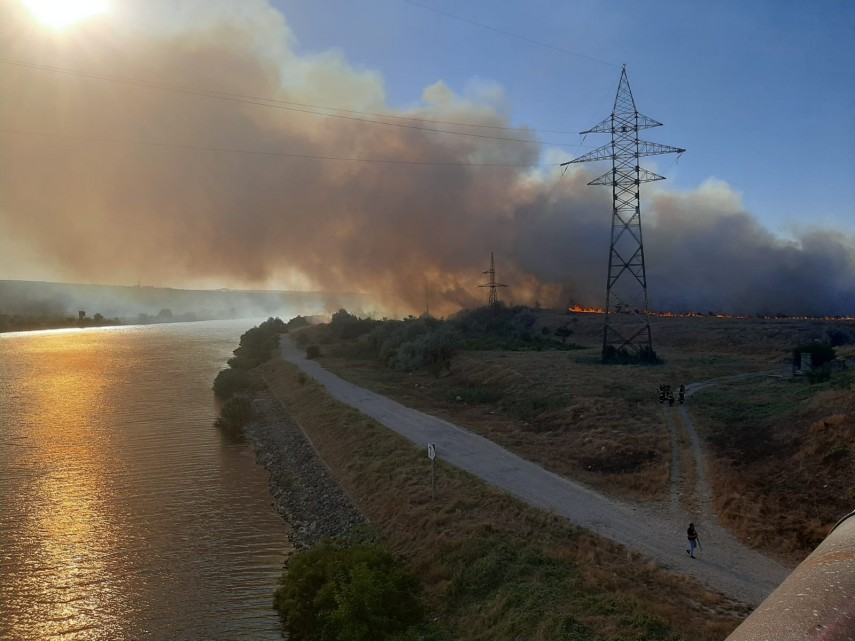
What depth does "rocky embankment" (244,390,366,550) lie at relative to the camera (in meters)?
25.4

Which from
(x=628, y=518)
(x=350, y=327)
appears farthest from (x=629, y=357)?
(x=350, y=327)

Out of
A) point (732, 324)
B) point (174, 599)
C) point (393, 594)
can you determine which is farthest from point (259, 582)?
point (732, 324)

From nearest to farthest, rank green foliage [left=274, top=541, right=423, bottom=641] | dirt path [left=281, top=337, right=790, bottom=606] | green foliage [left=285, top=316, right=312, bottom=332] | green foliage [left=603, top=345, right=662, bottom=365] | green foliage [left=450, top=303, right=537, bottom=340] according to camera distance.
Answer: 1. dirt path [left=281, top=337, right=790, bottom=606]
2. green foliage [left=274, top=541, right=423, bottom=641]
3. green foliage [left=603, top=345, right=662, bottom=365]
4. green foliage [left=450, top=303, right=537, bottom=340]
5. green foliage [left=285, top=316, right=312, bottom=332]

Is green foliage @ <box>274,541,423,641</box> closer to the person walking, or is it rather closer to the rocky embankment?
the rocky embankment

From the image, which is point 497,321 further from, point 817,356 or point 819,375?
point 819,375

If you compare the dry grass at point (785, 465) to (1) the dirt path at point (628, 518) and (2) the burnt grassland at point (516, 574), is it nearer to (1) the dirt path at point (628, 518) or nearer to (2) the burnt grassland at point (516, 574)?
(1) the dirt path at point (628, 518)

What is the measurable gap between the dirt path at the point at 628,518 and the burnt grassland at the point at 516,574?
77 centimetres

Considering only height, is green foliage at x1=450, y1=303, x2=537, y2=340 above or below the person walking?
above

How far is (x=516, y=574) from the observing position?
53.4 ft

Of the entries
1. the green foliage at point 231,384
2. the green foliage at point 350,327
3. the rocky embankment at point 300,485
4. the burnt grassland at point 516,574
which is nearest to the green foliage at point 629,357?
the rocky embankment at point 300,485

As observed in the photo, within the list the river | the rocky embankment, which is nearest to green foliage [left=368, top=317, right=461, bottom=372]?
the rocky embankment

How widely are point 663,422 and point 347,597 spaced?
22.7 meters

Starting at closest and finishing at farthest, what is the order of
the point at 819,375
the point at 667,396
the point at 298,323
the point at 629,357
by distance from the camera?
the point at 667,396 < the point at 819,375 < the point at 629,357 < the point at 298,323

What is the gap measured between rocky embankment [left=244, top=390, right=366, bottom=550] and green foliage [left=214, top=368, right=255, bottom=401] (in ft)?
50.9
